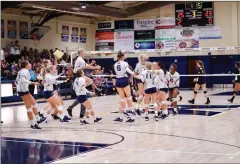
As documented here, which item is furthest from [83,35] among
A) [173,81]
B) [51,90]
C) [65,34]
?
[51,90]

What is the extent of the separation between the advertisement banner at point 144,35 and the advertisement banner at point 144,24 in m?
0.33

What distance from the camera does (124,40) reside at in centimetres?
3362

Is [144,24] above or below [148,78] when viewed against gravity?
above

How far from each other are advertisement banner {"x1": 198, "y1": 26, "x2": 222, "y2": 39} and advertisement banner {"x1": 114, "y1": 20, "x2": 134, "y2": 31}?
5.59 m

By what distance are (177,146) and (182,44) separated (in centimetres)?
2420

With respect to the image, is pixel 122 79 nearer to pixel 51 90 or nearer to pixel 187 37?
pixel 51 90

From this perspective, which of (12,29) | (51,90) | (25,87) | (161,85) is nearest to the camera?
(25,87)

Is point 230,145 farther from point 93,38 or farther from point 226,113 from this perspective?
point 93,38

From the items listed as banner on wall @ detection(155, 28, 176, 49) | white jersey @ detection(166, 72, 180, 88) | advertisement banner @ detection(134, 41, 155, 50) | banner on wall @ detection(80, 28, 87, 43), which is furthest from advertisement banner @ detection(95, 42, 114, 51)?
white jersey @ detection(166, 72, 180, 88)

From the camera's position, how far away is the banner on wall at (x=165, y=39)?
32031mm

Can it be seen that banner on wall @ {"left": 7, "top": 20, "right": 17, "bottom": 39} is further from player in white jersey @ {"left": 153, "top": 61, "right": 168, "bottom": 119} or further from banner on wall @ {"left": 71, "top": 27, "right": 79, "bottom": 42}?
player in white jersey @ {"left": 153, "top": 61, "right": 168, "bottom": 119}

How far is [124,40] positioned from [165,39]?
3426 millimetres

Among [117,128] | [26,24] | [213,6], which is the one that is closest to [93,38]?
[26,24]

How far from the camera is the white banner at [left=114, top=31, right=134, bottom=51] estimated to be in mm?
33375
